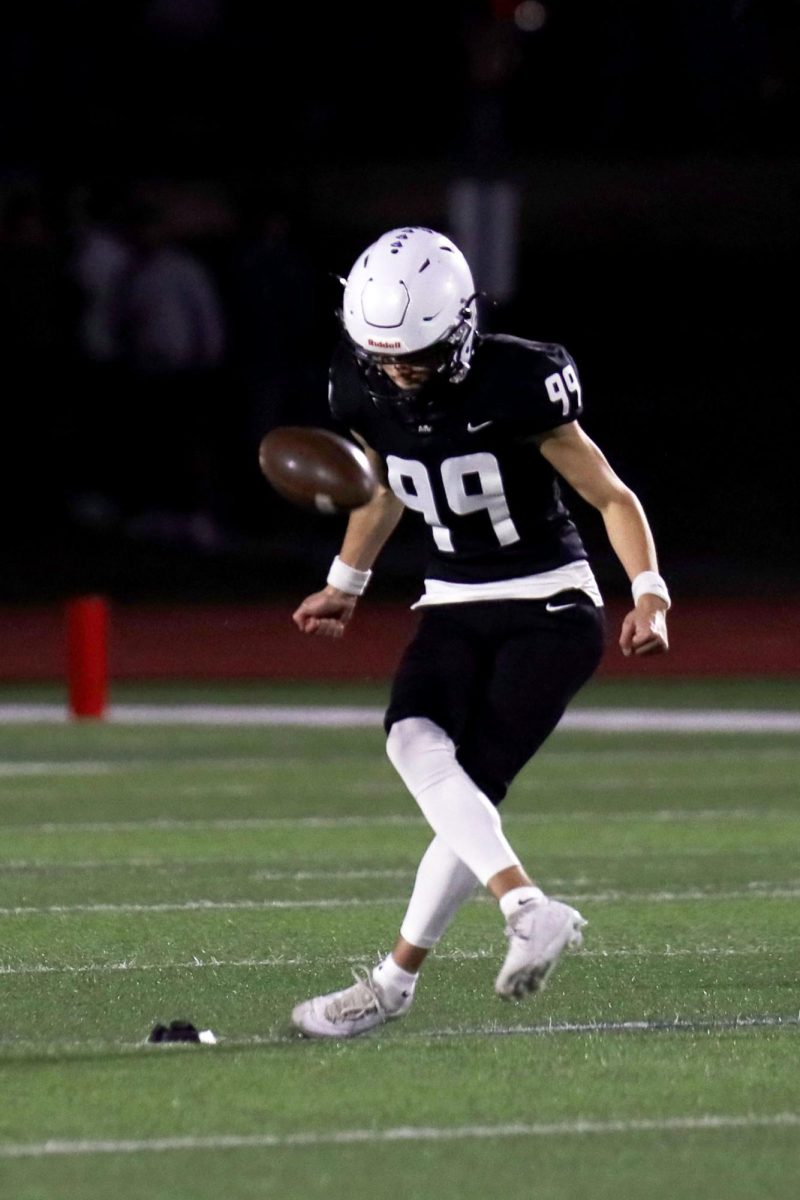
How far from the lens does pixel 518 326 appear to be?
2014cm

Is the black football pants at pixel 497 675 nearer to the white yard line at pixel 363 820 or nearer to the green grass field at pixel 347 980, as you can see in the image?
the green grass field at pixel 347 980

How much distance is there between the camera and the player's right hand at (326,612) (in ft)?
18.8

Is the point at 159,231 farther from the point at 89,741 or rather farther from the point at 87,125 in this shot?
the point at 89,741

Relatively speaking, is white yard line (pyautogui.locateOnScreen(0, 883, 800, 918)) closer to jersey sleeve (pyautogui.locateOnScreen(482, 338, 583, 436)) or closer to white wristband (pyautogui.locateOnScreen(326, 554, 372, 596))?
white wristband (pyautogui.locateOnScreen(326, 554, 372, 596))

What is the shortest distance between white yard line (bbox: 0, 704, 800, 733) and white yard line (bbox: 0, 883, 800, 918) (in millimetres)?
4507

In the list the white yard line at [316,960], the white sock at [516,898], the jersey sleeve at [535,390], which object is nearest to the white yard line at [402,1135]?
the white sock at [516,898]

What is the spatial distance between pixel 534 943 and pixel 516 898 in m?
0.13

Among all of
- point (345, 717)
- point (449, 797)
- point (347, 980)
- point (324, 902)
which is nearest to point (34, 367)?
point (345, 717)

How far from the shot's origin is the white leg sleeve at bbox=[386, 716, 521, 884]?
16.9 feet

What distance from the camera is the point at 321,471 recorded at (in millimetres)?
5512

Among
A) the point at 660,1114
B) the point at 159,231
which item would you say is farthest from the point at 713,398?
the point at 660,1114

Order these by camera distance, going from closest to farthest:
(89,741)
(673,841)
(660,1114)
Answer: (660,1114)
(673,841)
(89,741)

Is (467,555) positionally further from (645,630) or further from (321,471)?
(645,630)

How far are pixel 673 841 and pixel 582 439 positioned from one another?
12.0 ft
